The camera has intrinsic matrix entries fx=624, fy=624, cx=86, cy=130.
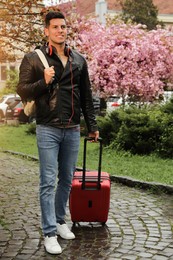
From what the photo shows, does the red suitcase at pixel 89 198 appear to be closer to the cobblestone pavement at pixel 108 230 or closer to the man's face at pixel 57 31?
the cobblestone pavement at pixel 108 230

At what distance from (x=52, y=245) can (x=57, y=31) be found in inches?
74.4

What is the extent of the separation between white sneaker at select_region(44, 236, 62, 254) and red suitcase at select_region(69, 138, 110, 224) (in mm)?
854

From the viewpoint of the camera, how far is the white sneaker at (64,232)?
5992mm

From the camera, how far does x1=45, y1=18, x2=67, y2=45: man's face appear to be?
18.1ft

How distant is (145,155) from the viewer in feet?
45.4

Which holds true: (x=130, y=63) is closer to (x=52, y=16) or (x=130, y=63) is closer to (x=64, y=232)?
(x=64, y=232)

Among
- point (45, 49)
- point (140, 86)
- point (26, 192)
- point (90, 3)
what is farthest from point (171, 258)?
point (90, 3)

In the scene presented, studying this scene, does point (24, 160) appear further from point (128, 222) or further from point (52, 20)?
point (52, 20)

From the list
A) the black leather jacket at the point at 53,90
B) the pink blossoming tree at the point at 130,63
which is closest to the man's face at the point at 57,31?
the black leather jacket at the point at 53,90

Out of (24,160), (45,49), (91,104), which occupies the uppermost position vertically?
(45,49)

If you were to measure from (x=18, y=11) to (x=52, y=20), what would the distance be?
642 centimetres

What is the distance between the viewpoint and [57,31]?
551 centimetres

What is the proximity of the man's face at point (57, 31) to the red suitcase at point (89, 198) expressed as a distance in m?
1.35

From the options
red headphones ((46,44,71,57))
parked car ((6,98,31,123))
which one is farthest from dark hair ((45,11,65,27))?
parked car ((6,98,31,123))
